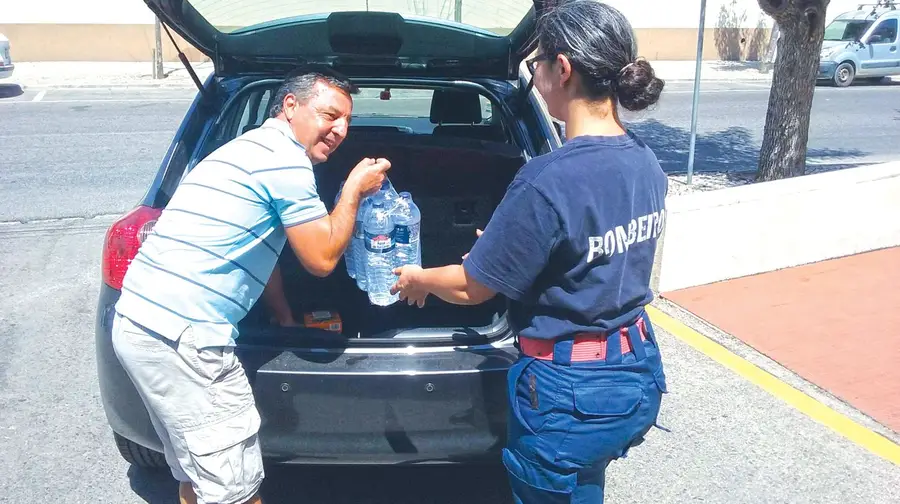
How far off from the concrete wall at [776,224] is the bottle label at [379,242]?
8.81 ft

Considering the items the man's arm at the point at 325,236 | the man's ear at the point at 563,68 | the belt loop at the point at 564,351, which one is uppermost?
the man's ear at the point at 563,68

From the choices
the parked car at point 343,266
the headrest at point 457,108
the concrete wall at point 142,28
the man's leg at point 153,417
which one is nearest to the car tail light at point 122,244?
the parked car at point 343,266

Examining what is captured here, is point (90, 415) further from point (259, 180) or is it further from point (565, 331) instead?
point (565, 331)

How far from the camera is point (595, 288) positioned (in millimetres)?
2029

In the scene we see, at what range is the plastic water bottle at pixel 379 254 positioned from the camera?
9.61 ft

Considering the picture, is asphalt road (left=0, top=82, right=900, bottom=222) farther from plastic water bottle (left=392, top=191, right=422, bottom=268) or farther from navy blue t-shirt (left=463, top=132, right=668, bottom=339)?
navy blue t-shirt (left=463, top=132, right=668, bottom=339)

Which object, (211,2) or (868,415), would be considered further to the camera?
(868,415)

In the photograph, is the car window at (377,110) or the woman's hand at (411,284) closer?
the woman's hand at (411,284)

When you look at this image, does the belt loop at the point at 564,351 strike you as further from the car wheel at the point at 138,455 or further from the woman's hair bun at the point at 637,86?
the car wheel at the point at 138,455

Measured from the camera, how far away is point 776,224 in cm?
570

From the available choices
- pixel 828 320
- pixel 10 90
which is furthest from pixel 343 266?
pixel 10 90

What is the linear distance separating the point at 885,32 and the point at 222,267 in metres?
21.9

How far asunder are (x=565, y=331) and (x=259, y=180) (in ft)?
3.06

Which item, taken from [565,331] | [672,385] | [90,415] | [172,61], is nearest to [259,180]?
[565,331]
